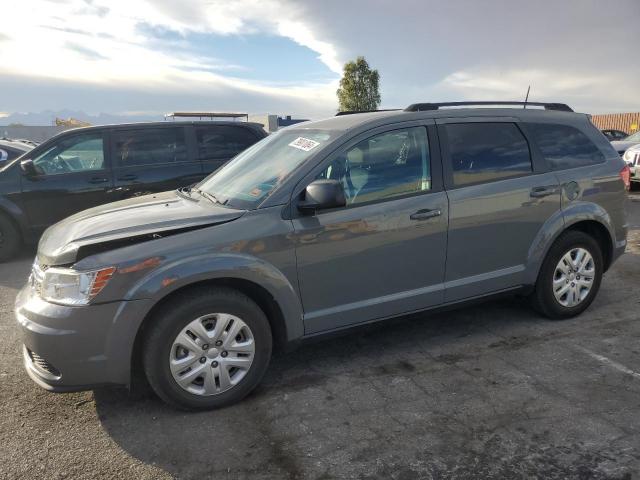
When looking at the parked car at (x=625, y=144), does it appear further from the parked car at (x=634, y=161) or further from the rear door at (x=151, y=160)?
the rear door at (x=151, y=160)

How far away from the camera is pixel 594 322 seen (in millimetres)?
4293

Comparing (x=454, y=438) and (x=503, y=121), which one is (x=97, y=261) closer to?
(x=454, y=438)

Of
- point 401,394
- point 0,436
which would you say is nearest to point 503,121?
point 401,394

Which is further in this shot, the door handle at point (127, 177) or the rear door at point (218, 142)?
the rear door at point (218, 142)

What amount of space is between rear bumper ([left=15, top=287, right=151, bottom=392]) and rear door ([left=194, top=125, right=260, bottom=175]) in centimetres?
470

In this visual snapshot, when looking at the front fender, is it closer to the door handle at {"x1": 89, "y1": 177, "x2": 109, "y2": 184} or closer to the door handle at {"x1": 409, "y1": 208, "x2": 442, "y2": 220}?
the door handle at {"x1": 409, "y1": 208, "x2": 442, "y2": 220}

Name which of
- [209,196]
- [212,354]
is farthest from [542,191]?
[212,354]

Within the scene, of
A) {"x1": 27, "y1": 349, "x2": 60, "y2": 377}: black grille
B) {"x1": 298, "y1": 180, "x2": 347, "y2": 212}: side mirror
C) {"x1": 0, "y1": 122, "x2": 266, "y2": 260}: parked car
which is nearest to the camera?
{"x1": 27, "y1": 349, "x2": 60, "y2": 377}: black grille

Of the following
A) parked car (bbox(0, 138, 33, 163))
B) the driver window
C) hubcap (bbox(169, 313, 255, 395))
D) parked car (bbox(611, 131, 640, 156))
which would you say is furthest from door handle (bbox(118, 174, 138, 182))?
parked car (bbox(611, 131, 640, 156))

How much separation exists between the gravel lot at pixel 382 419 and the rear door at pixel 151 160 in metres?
3.27

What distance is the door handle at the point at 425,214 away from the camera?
349cm

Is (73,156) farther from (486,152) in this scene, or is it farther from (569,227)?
(569,227)

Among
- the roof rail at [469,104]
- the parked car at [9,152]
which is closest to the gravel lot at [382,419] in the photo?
the roof rail at [469,104]

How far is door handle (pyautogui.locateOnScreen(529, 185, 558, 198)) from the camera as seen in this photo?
3969mm
